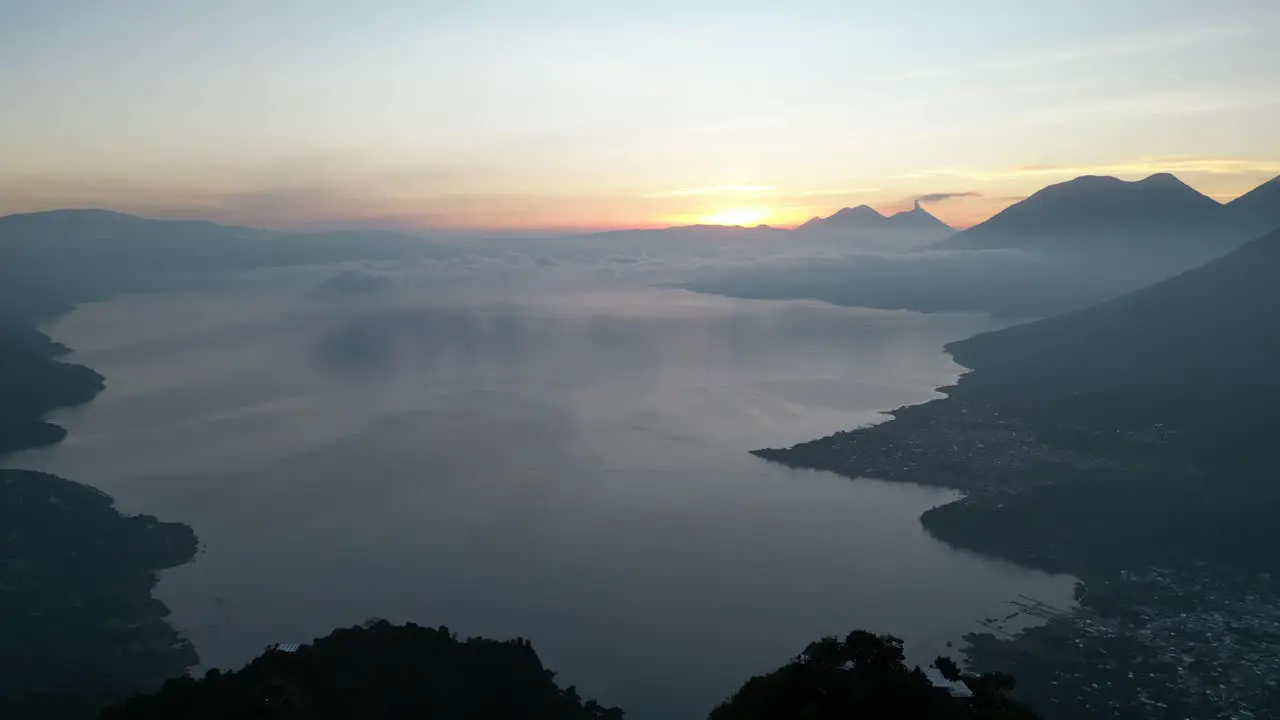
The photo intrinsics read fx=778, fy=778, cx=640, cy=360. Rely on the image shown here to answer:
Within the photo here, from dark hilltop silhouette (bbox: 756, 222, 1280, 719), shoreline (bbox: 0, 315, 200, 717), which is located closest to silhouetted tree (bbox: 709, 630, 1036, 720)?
dark hilltop silhouette (bbox: 756, 222, 1280, 719)

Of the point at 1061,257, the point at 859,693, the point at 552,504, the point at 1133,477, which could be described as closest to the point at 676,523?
the point at 552,504

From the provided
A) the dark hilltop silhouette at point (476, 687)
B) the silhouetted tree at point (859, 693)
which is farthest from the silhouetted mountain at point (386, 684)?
the silhouetted tree at point (859, 693)

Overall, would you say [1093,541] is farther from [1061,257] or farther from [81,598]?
[1061,257]

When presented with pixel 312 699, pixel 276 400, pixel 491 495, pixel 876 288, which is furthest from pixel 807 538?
pixel 876 288

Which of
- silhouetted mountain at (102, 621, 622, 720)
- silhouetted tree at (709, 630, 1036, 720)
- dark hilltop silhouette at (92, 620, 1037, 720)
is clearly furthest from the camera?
silhouetted mountain at (102, 621, 622, 720)

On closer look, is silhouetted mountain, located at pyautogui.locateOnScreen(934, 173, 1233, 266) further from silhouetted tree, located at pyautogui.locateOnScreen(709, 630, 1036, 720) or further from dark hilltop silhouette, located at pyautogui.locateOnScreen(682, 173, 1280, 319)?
silhouetted tree, located at pyautogui.locateOnScreen(709, 630, 1036, 720)

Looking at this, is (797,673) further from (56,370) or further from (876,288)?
(876,288)
